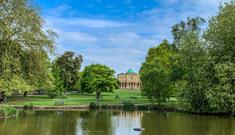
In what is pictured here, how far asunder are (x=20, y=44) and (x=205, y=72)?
23.0 metres

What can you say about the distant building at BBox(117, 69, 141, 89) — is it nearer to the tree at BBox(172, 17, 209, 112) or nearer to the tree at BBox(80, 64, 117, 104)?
the tree at BBox(80, 64, 117, 104)

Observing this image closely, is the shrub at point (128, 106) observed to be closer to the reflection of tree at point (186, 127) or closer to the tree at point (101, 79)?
Result: the tree at point (101, 79)

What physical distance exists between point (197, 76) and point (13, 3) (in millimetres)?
24526

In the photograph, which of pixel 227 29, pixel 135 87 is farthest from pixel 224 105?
pixel 135 87

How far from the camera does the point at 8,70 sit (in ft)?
125

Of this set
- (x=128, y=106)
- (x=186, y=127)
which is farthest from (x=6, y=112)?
(x=128, y=106)

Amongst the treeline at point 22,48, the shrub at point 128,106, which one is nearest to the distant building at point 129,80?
the shrub at point 128,106

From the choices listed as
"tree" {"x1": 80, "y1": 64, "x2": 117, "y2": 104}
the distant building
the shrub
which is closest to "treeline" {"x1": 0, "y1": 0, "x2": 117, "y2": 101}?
the shrub

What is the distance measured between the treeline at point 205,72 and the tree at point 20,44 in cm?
1972

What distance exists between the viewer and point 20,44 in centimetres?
3928

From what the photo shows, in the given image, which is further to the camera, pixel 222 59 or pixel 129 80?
pixel 129 80

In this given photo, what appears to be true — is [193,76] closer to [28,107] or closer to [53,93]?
[28,107]

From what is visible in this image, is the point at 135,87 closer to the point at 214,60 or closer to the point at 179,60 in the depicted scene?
the point at 179,60

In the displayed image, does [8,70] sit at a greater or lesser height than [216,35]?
lesser
